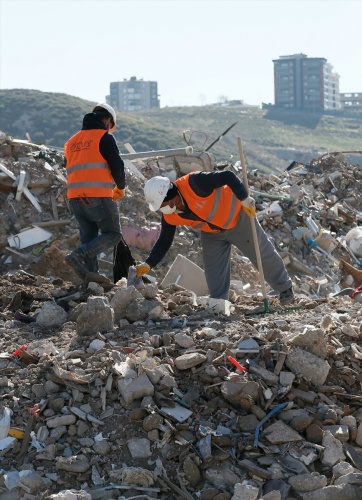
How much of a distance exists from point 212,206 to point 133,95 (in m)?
93.7

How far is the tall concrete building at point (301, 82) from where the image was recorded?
8700cm

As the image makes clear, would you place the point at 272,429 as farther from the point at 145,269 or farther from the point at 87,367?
the point at 145,269

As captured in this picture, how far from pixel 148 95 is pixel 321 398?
9624 centimetres

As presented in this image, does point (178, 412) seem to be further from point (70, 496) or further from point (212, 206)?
point (212, 206)

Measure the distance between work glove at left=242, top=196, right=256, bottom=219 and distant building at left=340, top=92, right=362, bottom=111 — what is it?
87.2 meters

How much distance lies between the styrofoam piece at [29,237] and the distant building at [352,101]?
8413 centimetres

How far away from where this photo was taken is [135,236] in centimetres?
1062

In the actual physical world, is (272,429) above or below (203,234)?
below

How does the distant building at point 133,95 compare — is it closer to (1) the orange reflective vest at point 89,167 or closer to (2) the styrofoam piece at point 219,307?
(1) the orange reflective vest at point 89,167

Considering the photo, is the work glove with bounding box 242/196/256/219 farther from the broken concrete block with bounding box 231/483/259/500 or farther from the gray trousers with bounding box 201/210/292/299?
the broken concrete block with bounding box 231/483/259/500

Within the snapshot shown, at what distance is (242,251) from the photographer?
7.02m

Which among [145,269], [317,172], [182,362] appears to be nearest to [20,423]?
[182,362]

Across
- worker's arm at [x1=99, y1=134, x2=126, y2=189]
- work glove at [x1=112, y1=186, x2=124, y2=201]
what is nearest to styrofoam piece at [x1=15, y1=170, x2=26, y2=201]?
work glove at [x1=112, y1=186, x2=124, y2=201]

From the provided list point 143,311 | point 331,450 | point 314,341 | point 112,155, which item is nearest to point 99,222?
point 112,155
